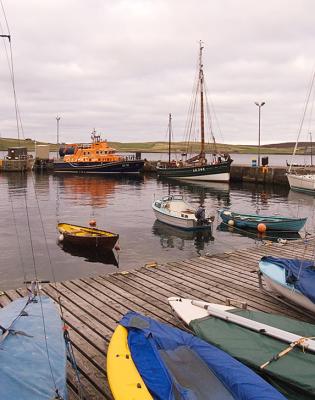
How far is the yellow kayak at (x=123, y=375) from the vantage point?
203 inches

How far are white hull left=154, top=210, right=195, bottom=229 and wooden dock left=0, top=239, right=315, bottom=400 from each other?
9491mm

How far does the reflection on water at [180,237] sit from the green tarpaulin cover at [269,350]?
1301 centimetres

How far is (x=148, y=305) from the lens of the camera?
967 centimetres

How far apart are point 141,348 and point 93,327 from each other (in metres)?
2.33

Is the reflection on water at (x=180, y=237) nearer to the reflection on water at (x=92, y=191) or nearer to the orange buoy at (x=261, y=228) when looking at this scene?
the orange buoy at (x=261, y=228)

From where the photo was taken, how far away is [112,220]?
96.2 feet

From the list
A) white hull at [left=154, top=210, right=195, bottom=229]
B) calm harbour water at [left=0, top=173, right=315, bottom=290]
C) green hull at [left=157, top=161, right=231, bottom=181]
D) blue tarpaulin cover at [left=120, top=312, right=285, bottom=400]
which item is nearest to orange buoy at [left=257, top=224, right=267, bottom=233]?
calm harbour water at [left=0, top=173, right=315, bottom=290]

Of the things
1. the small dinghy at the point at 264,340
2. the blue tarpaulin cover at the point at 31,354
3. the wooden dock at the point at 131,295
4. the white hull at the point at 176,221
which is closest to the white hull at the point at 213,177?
the white hull at the point at 176,221

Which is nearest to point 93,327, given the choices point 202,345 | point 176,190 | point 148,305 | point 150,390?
point 148,305

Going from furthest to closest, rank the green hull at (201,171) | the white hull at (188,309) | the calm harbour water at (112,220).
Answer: the green hull at (201,171)
the calm harbour water at (112,220)
the white hull at (188,309)

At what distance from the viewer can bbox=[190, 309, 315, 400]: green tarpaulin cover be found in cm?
572

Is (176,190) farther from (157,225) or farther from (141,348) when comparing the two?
(141,348)

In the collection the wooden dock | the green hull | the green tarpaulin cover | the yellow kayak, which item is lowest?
the wooden dock

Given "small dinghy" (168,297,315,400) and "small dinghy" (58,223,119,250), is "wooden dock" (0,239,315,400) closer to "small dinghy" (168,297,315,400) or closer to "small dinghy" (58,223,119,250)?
"small dinghy" (168,297,315,400)
